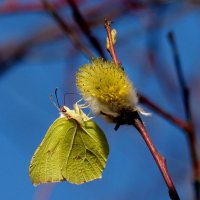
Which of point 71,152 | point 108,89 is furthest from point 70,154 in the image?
point 108,89

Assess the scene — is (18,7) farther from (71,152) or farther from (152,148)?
(152,148)

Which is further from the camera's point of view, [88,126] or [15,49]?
[15,49]

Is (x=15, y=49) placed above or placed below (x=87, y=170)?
below

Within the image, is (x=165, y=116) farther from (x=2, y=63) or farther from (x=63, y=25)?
(x=2, y=63)

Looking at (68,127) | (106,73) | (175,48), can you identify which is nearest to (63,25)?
(175,48)

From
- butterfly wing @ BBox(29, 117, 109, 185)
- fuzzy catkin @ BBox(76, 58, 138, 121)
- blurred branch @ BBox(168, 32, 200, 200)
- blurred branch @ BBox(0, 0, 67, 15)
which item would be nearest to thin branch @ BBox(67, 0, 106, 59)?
blurred branch @ BBox(168, 32, 200, 200)

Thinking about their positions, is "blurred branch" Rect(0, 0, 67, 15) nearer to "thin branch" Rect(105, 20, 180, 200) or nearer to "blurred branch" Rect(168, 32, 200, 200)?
"blurred branch" Rect(168, 32, 200, 200)

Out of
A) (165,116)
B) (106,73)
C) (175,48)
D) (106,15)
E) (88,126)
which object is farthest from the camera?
(106,15)
